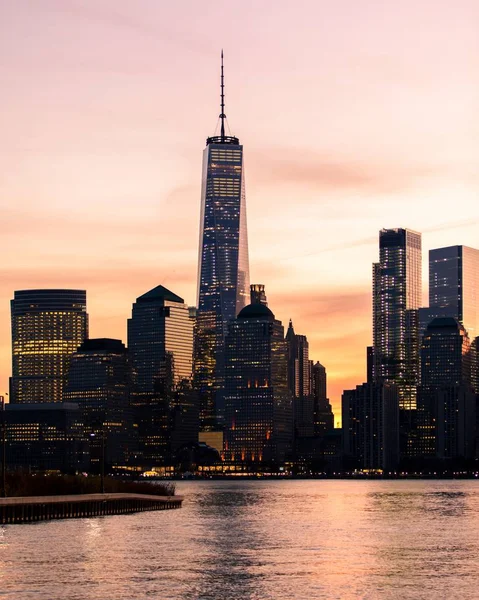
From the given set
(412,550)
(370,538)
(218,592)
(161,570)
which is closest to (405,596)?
(218,592)

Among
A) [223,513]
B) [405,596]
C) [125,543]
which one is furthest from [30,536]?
[223,513]

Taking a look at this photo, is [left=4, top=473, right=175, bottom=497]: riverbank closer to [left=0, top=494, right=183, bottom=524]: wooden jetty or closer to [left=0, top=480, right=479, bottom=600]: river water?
[left=0, top=494, right=183, bottom=524]: wooden jetty

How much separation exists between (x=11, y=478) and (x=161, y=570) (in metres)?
71.4

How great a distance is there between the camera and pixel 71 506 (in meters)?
156

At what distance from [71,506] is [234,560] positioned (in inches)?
2092

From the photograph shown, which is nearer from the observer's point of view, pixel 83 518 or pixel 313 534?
pixel 313 534

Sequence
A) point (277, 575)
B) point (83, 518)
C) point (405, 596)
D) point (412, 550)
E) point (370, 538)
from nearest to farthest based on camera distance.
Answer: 1. point (405, 596)
2. point (277, 575)
3. point (412, 550)
4. point (370, 538)
5. point (83, 518)

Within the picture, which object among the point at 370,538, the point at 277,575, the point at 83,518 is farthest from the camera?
the point at 83,518

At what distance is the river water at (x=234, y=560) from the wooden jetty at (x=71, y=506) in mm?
3631

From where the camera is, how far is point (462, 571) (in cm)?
9844

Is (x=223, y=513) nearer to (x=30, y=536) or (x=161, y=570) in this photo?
(x=30, y=536)

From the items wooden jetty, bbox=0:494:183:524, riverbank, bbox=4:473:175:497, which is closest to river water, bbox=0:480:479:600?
wooden jetty, bbox=0:494:183:524

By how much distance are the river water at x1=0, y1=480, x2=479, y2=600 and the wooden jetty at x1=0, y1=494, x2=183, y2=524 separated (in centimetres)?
363

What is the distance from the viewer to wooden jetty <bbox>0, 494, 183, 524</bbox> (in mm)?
144250
